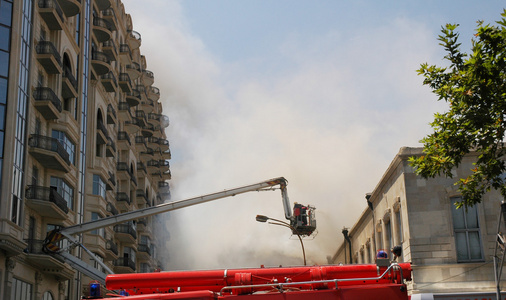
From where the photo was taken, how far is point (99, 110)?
5375cm

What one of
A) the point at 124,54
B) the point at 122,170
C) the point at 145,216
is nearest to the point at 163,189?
the point at 122,170

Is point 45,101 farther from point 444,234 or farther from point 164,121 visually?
point 164,121

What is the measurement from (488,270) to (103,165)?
3126cm

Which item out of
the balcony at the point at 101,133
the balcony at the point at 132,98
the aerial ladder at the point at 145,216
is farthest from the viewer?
the balcony at the point at 132,98

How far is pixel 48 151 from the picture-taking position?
127ft

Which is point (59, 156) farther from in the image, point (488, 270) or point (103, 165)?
point (488, 270)

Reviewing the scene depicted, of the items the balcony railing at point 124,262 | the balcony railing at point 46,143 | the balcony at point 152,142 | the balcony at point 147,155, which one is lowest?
the balcony railing at point 124,262

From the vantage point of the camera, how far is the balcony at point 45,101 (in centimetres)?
3891

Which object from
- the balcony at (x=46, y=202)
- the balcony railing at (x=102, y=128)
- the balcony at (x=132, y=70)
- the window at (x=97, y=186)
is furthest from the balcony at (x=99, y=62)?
the balcony at (x=46, y=202)

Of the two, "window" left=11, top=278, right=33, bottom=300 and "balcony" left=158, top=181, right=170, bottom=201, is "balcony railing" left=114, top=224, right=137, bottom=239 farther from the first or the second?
"balcony" left=158, top=181, right=170, bottom=201

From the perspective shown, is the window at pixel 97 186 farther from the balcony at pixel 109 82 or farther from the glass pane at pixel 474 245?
the glass pane at pixel 474 245

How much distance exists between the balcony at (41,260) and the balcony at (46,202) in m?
1.78

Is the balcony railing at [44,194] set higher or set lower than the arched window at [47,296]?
higher

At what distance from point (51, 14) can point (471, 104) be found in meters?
29.6
